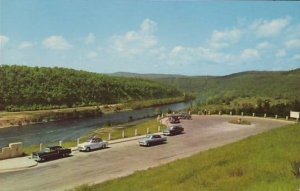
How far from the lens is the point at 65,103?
116500 millimetres

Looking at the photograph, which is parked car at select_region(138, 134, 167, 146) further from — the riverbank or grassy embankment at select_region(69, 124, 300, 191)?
the riverbank

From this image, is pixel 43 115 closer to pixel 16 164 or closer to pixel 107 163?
pixel 16 164

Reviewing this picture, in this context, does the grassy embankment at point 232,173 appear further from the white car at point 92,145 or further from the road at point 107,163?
the white car at point 92,145

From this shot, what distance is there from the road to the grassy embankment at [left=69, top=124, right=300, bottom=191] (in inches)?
157

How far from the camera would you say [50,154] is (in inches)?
1415

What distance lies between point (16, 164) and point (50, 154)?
3144mm

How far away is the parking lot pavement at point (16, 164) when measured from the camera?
32.2m

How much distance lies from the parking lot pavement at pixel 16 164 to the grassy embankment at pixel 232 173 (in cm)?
954

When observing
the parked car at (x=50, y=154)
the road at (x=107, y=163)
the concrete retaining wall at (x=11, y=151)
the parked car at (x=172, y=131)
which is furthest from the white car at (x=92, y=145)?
the parked car at (x=172, y=131)

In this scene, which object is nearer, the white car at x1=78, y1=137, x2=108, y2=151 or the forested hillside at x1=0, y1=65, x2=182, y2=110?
the white car at x1=78, y1=137, x2=108, y2=151

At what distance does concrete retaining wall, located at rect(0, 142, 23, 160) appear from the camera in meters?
35.9

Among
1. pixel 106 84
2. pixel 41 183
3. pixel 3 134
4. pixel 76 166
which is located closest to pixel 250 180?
pixel 41 183

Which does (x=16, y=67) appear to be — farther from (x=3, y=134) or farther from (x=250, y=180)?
(x=250, y=180)

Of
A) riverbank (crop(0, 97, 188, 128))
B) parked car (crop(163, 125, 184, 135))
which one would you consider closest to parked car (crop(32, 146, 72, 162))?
parked car (crop(163, 125, 184, 135))
